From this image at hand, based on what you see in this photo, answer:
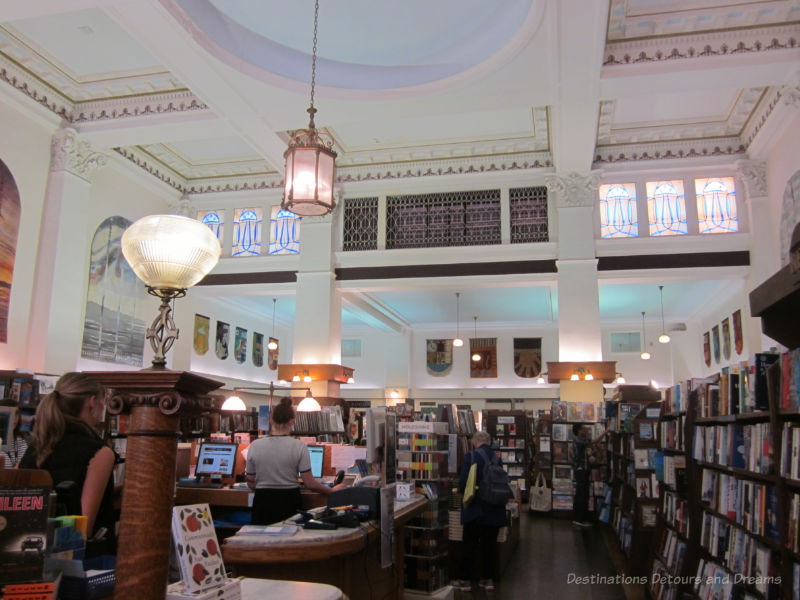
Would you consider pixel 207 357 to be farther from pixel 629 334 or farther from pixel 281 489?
pixel 629 334

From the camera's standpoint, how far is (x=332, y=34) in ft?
26.1

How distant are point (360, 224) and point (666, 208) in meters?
5.47

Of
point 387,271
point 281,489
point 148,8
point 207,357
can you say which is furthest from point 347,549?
point 207,357

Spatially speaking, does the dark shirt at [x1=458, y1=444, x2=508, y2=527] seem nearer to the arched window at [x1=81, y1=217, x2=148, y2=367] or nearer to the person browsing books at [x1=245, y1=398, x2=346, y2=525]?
the person browsing books at [x1=245, y1=398, x2=346, y2=525]

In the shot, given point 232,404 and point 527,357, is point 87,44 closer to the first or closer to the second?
point 232,404

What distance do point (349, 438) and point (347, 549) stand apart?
912 cm

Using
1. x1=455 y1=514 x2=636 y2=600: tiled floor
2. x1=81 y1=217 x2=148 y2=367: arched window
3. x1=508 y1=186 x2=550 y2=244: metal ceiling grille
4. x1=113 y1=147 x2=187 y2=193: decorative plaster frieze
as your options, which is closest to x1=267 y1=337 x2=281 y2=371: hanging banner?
x1=113 y1=147 x2=187 y2=193: decorative plaster frieze

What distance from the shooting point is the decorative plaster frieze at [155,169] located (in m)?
11.0

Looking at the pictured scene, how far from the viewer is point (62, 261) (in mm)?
9172

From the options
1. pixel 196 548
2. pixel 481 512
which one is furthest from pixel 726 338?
pixel 196 548

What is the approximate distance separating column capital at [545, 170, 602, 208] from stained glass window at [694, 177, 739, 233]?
1.73m

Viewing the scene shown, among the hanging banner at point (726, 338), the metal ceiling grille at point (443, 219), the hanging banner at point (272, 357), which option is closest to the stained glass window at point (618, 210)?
the metal ceiling grille at point (443, 219)

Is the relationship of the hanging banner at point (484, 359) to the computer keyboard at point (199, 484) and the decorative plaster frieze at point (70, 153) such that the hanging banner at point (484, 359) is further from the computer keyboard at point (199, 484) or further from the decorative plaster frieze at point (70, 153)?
the computer keyboard at point (199, 484)

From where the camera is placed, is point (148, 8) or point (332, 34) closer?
point (148, 8)
